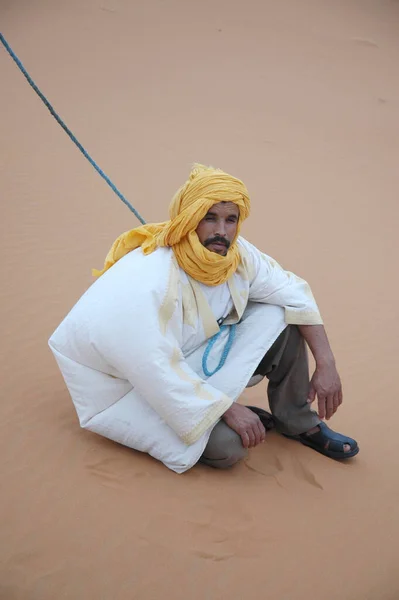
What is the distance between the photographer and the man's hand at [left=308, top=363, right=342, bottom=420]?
3.86 m

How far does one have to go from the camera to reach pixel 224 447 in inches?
144

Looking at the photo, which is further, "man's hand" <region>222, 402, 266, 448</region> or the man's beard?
the man's beard

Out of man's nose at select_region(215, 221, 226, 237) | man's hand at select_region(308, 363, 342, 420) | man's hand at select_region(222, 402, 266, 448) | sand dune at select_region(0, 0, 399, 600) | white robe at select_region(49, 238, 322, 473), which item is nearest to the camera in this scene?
sand dune at select_region(0, 0, 399, 600)

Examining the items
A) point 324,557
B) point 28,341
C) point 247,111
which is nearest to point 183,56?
point 247,111

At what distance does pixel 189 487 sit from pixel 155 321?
0.79m

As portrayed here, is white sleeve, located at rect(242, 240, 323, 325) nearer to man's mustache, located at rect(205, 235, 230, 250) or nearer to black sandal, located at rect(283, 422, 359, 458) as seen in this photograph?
man's mustache, located at rect(205, 235, 230, 250)

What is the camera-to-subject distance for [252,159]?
11961mm

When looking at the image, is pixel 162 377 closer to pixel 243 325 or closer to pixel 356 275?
pixel 243 325

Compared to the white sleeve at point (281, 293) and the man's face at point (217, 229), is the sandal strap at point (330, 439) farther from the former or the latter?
the man's face at point (217, 229)

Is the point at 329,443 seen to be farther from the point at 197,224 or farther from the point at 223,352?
the point at 197,224

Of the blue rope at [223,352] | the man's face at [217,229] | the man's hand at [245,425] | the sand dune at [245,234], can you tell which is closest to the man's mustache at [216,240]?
the man's face at [217,229]

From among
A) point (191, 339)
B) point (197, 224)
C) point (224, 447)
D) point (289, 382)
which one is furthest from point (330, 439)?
point (197, 224)

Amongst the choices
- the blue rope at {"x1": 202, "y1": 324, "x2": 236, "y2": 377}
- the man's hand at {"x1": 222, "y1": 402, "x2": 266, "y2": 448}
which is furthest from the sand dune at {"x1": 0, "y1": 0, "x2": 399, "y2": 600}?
the blue rope at {"x1": 202, "y1": 324, "x2": 236, "y2": 377}

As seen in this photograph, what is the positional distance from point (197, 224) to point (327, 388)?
102 cm
